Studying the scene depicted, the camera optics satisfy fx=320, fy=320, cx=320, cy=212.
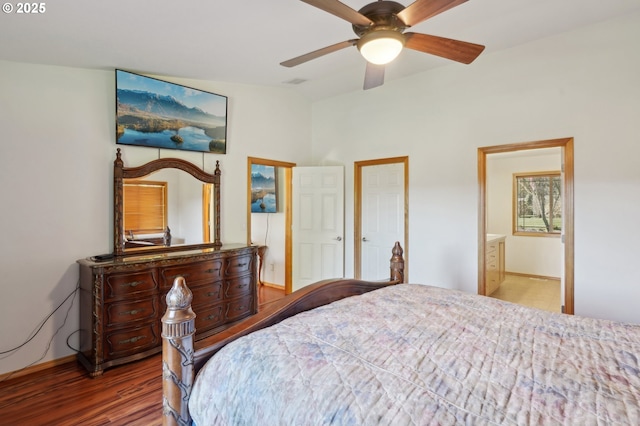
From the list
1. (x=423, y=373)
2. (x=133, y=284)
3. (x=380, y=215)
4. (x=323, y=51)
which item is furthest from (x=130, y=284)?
(x=380, y=215)

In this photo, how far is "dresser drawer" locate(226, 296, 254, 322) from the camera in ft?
11.4

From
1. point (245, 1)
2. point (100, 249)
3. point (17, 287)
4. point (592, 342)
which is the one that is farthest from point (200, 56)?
point (592, 342)

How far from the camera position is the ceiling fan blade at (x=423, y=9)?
1613 millimetres

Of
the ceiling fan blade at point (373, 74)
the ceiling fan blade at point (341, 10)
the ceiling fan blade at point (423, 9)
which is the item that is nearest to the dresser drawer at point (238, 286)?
the ceiling fan blade at point (373, 74)

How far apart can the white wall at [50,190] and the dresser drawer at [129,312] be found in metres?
0.51

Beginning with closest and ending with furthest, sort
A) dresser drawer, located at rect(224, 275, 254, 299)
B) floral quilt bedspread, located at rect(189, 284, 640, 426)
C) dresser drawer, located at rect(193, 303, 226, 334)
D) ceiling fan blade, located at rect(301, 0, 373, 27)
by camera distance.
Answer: floral quilt bedspread, located at rect(189, 284, 640, 426), ceiling fan blade, located at rect(301, 0, 373, 27), dresser drawer, located at rect(193, 303, 226, 334), dresser drawer, located at rect(224, 275, 254, 299)

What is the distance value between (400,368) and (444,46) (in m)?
1.90

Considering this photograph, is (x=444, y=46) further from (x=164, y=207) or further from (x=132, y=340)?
(x=132, y=340)

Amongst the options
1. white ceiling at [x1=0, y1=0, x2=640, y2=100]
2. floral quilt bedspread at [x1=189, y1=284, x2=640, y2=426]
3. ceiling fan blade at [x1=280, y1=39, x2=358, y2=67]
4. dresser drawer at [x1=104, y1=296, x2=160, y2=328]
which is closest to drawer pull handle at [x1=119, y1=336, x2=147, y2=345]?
dresser drawer at [x1=104, y1=296, x2=160, y2=328]

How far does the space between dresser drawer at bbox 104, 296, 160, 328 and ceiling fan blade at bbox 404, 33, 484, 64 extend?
2.86 meters

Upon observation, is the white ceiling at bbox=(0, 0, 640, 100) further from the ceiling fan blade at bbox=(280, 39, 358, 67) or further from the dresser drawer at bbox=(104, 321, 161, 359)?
the dresser drawer at bbox=(104, 321, 161, 359)

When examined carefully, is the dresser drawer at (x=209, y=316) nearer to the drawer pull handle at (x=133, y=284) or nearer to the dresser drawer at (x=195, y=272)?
the dresser drawer at (x=195, y=272)

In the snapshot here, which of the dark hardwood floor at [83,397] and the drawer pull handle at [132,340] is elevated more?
the drawer pull handle at [132,340]

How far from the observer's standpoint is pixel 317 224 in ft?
15.4
